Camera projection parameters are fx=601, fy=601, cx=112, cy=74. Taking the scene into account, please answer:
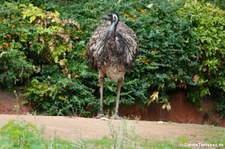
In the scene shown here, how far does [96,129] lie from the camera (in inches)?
301

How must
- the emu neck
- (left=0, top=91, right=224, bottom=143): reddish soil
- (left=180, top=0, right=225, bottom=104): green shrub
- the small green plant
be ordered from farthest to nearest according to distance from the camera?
(left=180, top=0, right=225, bottom=104): green shrub, the emu neck, (left=0, top=91, right=224, bottom=143): reddish soil, the small green plant

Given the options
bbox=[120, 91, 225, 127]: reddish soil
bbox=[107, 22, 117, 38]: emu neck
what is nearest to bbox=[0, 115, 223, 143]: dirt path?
bbox=[107, 22, 117, 38]: emu neck

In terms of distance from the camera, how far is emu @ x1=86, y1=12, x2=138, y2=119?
10305 millimetres

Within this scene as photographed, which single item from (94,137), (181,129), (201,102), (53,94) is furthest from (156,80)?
(94,137)

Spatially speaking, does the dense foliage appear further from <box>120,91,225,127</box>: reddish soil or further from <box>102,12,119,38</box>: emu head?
<box>102,12,119,38</box>: emu head

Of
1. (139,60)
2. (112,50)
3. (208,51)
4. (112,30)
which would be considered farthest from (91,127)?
(208,51)

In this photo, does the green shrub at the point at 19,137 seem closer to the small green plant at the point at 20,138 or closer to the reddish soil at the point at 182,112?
the small green plant at the point at 20,138

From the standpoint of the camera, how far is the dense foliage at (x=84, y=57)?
1174 cm

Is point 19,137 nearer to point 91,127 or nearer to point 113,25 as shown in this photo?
point 91,127

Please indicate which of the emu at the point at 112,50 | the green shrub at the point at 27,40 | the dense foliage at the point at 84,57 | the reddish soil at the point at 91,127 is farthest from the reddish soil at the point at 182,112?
the reddish soil at the point at 91,127

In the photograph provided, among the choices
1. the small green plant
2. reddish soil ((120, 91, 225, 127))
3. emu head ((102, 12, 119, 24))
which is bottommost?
reddish soil ((120, 91, 225, 127))

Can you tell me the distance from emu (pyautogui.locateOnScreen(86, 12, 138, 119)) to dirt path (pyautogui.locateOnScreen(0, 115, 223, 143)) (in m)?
1.71

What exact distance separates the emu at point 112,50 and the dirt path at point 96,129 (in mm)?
1714

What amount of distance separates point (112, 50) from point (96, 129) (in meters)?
2.91
